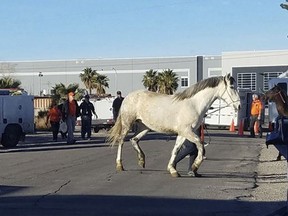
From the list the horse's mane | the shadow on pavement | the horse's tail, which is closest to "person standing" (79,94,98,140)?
the horse's tail

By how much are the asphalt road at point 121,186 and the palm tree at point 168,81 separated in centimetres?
5440

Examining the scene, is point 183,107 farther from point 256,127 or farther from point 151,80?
point 151,80

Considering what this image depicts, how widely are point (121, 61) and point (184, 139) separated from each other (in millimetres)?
72346

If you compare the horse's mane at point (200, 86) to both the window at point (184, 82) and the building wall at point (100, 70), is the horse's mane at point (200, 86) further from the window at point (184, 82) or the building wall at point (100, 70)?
the window at point (184, 82)

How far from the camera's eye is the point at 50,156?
2197 cm

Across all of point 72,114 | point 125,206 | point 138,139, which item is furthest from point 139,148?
point 72,114

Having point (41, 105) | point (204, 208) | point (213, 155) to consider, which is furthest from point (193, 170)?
point (41, 105)

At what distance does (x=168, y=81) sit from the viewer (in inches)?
3086

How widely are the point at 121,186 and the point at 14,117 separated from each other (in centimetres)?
1273

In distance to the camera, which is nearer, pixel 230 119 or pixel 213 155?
pixel 213 155

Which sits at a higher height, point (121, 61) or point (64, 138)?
point (121, 61)

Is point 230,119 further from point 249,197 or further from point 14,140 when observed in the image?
point 249,197

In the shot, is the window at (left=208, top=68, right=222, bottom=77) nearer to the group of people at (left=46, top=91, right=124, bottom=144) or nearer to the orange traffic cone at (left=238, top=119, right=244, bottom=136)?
the orange traffic cone at (left=238, top=119, right=244, bottom=136)

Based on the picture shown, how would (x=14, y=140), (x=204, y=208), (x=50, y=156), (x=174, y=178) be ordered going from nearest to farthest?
(x=204, y=208) → (x=174, y=178) → (x=50, y=156) → (x=14, y=140)
